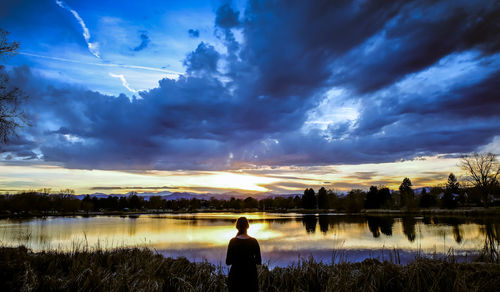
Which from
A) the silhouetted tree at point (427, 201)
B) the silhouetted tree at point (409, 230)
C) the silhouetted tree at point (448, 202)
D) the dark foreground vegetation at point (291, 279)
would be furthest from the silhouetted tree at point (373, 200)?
the dark foreground vegetation at point (291, 279)

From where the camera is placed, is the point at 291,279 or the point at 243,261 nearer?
the point at 243,261

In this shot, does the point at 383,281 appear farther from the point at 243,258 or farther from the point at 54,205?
the point at 54,205

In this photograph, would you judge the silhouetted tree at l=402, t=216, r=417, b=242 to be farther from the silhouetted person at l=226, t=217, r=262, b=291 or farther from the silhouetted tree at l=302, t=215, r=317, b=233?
the silhouetted person at l=226, t=217, r=262, b=291

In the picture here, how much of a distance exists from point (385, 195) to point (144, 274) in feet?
393

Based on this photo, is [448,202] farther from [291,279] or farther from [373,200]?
[291,279]

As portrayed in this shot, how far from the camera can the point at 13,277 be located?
28.6ft

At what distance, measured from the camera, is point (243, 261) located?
5996 millimetres

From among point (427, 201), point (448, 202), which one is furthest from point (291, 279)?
point (427, 201)

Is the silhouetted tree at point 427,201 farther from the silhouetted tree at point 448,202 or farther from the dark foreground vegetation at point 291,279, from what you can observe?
the dark foreground vegetation at point 291,279

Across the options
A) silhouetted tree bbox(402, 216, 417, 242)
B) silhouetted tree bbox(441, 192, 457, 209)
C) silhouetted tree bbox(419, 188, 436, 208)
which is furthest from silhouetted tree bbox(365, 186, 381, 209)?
silhouetted tree bbox(402, 216, 417, 242)

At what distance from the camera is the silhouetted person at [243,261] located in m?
5.97

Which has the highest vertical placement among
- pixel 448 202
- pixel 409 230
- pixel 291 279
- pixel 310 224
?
pixel 291 279

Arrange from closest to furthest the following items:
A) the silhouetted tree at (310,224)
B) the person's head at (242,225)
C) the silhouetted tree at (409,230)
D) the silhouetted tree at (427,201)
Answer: the person's head at (242,225)
the silhouetted tree at (409,230)
the silhouetted tree at (310,224)
the silhouetted tree at (427,201)

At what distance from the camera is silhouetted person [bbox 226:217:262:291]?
5973mm
